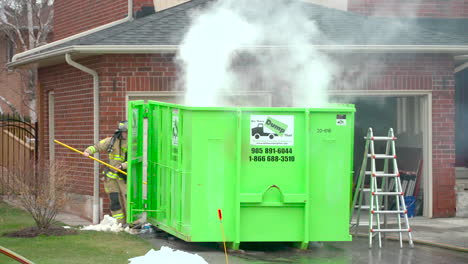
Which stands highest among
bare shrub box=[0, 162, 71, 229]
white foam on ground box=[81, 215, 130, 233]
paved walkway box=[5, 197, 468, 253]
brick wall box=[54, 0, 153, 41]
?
brick wall box=[54, 0, 153, 41]

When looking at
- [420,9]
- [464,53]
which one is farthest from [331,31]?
[420,9]

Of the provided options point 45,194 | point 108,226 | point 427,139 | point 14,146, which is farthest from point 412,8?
point 14,146

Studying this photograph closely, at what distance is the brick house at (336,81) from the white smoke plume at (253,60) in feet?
0.78

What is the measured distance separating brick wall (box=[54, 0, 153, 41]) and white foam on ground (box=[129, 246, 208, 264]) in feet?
23.5

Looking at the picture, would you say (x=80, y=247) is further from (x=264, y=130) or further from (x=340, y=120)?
(x=340, y=120)

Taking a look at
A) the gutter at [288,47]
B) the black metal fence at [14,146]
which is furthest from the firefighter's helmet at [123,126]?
the black metal fence at [14,146]

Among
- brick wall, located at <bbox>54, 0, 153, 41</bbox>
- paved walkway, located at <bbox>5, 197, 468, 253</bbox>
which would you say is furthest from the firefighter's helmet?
brick wall, located at <bbox>54, 0, 153, 41</bbox>

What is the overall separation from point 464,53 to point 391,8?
2.95 m

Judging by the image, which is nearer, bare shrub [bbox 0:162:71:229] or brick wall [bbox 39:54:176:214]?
bare shrub [bbox 0:162:71:229]

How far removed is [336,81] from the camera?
13234 mm

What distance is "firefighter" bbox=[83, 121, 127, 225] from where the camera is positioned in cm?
1220

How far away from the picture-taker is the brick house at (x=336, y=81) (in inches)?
510

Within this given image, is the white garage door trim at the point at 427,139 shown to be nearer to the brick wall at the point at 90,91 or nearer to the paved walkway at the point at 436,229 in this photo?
the paved walkway at the point at 436,229

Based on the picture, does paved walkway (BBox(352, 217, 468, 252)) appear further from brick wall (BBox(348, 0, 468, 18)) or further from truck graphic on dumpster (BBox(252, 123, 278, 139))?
brick wall (BBox(348, 0, 468, 18))
